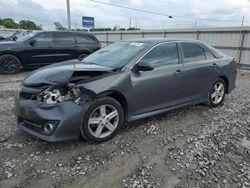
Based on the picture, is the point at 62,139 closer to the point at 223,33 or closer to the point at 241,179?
the point at 241,179

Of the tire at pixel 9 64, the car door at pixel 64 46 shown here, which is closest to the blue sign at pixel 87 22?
the car door at pixel 64 46

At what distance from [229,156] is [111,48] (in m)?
2.80

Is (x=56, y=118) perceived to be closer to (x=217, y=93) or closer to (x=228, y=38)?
(x=217, y=93)

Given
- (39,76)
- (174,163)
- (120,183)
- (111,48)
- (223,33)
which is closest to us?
(120,183)

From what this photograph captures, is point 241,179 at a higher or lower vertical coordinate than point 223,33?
lower

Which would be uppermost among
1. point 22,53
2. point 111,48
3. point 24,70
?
point 111,48

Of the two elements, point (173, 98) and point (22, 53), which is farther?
point (22, 53)

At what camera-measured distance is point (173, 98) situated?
419cm

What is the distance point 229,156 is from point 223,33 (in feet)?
34.3

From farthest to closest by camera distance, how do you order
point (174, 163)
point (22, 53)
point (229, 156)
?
1. point (22, 53)
2. point (229, 156)
3. point (174, 163)

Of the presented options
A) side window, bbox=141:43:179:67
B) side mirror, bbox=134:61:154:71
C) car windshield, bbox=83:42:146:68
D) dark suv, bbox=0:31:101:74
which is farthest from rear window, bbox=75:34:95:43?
side mirror, bbox=134:61:154:71

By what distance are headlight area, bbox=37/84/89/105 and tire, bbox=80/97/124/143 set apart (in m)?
0.23

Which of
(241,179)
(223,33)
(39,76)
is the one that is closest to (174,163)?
(241,179)

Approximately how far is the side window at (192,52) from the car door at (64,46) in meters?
6.31
